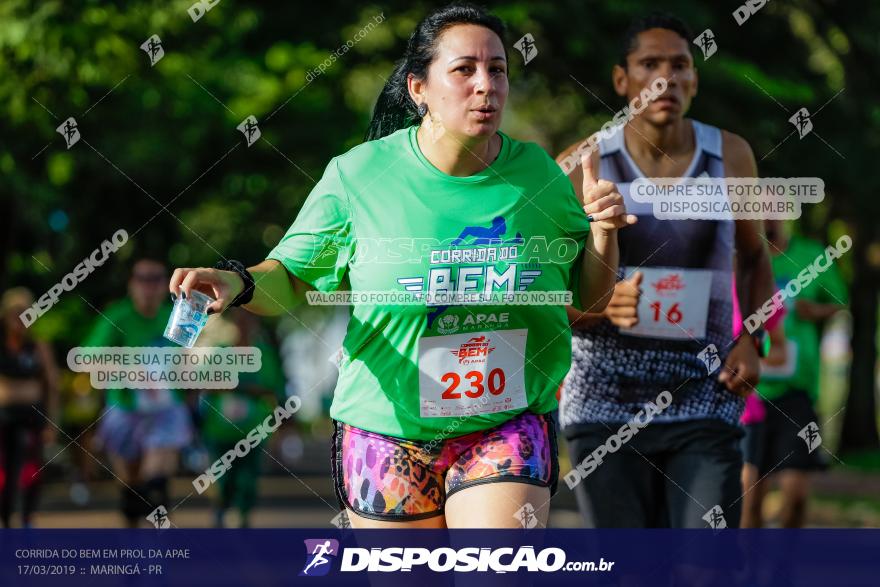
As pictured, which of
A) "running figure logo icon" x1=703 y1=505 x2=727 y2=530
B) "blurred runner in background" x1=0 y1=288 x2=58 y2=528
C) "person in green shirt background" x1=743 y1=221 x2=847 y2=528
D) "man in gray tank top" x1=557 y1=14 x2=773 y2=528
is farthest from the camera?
"blurred runner in background" x1=0 y1=288 x2=58 y2=528

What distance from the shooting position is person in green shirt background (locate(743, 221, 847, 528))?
791cm

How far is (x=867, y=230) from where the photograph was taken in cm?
1634

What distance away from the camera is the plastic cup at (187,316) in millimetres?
3809

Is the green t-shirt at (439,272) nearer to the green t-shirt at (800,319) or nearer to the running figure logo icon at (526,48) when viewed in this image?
the running figure logo icon at (526,48)

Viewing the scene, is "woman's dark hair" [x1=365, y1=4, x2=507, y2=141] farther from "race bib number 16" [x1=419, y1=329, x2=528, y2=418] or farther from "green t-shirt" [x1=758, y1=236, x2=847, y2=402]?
"green t-shirt" [x1=758, y1=236, x2=847, y2=402]

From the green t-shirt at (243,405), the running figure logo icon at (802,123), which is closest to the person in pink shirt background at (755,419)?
the green t-shirt at (243,405)

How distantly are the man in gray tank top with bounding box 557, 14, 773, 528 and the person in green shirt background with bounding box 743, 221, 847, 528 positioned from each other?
111 inches

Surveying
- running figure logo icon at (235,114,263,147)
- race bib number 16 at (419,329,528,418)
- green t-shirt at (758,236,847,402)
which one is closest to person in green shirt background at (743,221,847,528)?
green t-shirt at (758,236,847,402)

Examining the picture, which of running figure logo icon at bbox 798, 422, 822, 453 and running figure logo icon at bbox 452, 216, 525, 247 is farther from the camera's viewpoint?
running figure logo icon at bbox 798, 422, 822, 453

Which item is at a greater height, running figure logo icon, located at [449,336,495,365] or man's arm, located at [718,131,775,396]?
man's arm, located at [718,131,775,396]

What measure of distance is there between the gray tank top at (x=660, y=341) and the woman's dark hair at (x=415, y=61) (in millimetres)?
821

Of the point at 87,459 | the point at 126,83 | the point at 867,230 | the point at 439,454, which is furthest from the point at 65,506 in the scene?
the point at 439,454

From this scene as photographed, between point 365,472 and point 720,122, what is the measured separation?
870 centimetres

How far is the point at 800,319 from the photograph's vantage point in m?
8.24
